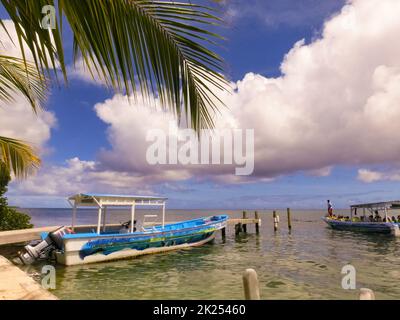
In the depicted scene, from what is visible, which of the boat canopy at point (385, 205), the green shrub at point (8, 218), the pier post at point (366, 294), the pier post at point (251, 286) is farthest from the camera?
the boat canopy at point (385, 205)

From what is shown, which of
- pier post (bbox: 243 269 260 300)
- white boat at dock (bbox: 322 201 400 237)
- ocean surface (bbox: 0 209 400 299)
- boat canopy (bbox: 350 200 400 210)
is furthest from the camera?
white boat at dock (bbox: 322 201 400 237)

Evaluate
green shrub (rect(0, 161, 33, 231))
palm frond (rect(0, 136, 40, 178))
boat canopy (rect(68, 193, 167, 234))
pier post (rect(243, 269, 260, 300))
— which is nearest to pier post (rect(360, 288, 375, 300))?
pier post (rect(243, 269, 260, 300))

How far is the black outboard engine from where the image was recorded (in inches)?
576

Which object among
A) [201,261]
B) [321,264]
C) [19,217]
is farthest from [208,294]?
[19,217]

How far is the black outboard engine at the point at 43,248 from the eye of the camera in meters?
14.6

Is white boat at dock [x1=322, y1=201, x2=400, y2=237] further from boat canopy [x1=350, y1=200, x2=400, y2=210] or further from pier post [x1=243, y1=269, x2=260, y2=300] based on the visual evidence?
pier post [x1=243, y1=269, x2=260, y2=300]

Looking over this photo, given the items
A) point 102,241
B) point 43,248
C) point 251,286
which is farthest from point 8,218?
point 251,286

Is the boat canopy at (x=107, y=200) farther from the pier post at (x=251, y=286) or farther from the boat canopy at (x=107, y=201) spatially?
the pier post at (x=251, y=286)

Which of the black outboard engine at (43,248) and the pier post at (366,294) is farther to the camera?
the black outboard engine at (43,248)

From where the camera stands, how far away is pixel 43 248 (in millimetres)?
15078

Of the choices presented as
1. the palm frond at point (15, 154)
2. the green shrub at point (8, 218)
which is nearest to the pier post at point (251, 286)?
the palm frond at point (15, 154)
